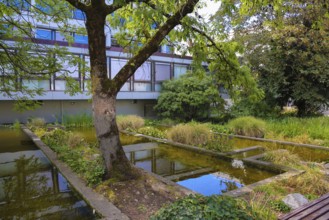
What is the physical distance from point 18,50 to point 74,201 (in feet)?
13.3

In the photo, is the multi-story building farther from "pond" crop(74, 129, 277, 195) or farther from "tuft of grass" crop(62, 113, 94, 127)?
"pond" crop(74, 129, 277, 195)

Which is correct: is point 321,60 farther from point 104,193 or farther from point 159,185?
point 104,193

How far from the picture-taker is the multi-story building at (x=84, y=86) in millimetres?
14469

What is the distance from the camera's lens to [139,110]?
18625 mm

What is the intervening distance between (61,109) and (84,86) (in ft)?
8.61

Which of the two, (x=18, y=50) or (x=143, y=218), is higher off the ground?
(x=18, y=50)

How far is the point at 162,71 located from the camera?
17922mm

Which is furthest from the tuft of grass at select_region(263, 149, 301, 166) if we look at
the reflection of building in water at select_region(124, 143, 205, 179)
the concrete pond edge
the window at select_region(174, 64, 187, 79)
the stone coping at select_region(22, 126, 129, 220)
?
the window at select_region(174, 64, 187, 79)

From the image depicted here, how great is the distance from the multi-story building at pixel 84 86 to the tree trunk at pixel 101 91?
9.93m

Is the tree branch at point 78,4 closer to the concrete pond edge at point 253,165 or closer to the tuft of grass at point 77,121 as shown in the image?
the concrete pond edge at point 253,165

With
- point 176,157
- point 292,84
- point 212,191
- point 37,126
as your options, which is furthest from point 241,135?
point 37,126

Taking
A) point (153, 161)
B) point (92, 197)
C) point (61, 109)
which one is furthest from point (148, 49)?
point (61, 109)

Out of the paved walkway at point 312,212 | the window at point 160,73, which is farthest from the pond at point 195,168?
the window at point 160,73

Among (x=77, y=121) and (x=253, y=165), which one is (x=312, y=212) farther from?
(x=77, y=121)
